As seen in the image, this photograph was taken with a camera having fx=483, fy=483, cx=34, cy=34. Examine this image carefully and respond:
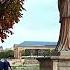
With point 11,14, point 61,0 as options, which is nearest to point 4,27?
point 11,14

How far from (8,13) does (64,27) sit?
301 inches

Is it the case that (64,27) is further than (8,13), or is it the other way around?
(8,13)

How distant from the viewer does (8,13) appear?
22.1 m

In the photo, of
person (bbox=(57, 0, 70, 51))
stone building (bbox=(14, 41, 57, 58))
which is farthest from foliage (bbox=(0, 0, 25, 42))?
stone building (bbox=(14, 41, 57, 58))

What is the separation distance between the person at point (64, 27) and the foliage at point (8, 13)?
283 inches

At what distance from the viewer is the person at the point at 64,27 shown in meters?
14.6

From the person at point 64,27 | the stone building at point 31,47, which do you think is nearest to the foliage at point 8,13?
the person at point 64,27

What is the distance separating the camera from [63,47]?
14578 millimetres

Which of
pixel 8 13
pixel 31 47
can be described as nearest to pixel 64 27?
pixel 8 13

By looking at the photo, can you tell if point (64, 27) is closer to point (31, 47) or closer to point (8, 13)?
point (8, 13)

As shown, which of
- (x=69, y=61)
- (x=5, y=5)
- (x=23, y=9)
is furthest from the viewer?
(x=23, y=9)

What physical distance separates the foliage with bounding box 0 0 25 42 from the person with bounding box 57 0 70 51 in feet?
23.6

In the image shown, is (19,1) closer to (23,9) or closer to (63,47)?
(23,9)

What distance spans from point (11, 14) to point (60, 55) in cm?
848
